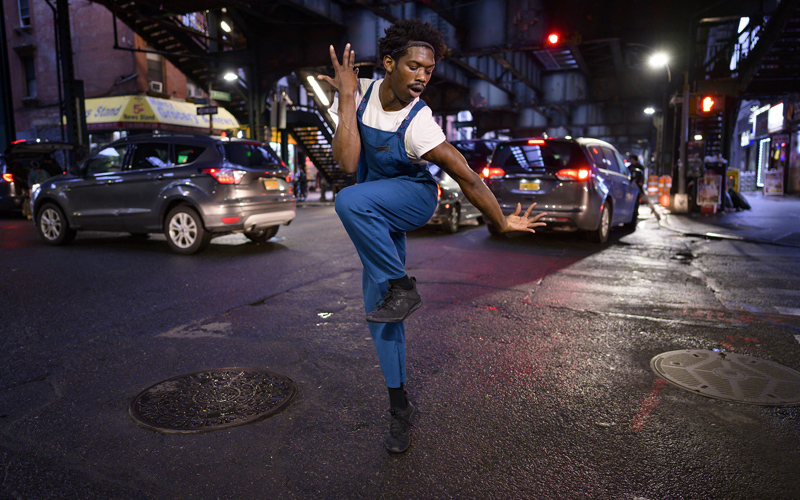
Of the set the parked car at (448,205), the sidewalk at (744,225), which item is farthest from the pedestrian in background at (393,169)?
the sidewalk at (744,225)

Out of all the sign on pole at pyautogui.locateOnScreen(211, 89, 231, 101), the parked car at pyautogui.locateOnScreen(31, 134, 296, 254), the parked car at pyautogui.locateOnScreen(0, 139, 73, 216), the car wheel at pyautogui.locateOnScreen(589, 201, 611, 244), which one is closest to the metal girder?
the car wheel at pyautogui.locateOnScreen(589, 201, 611, 244)

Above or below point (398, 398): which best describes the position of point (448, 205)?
above

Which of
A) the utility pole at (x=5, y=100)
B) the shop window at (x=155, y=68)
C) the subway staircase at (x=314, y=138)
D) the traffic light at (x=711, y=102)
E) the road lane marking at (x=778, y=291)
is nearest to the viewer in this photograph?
the road lane marking at (x=778, y=291)

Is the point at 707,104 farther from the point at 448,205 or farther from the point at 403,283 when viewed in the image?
the point at 403,283

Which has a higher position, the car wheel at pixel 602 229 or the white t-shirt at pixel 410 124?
the white t-shirt at pixel 410 124

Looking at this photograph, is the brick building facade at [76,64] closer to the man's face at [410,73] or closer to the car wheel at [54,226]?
the car wheel at [54,226]

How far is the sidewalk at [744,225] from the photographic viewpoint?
11.2 m

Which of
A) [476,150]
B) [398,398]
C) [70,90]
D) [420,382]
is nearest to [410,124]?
[398,398]

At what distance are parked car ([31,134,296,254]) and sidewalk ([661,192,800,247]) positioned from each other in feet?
28.8

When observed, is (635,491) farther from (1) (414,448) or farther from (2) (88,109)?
(2) (88,109)

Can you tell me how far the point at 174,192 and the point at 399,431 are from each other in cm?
754

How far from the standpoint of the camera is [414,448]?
2.71 m

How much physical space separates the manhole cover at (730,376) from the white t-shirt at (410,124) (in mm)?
2286

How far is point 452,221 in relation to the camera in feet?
40.3
